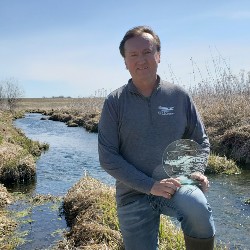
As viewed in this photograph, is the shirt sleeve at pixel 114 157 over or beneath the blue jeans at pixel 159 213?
over

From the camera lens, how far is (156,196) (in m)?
3.03

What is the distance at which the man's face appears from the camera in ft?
9.96

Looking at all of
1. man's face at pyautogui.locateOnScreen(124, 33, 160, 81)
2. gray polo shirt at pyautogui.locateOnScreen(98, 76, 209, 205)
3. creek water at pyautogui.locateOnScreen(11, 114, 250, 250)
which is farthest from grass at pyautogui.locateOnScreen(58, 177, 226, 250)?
man's face at pyautogui.locateOnScreen(124, 33, 160, 81)

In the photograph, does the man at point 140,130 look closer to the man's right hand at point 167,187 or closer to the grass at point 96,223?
the man's right hand at point 167,187

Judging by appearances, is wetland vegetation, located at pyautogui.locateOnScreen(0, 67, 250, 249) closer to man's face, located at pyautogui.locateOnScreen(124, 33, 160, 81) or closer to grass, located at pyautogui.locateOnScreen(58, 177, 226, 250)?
grass, located at pyautogui.locateOnScreen(58, 177, 226, 250)

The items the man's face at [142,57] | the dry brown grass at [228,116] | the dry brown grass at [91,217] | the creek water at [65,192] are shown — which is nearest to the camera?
the man's face at [142,57]

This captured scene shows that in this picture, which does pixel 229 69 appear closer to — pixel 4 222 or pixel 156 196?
pixel 4 222

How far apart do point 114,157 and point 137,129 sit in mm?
284

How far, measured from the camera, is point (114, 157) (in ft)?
9.80

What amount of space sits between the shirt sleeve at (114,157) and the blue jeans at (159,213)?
0.75ft

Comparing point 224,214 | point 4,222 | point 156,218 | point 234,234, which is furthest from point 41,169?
point 156,218

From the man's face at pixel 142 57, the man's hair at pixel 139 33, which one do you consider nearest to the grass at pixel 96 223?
the man's face at pixel 142 57

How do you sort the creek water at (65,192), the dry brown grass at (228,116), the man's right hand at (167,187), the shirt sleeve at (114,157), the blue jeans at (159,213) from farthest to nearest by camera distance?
the dry brown grass at (228,116) < the creek water at (65,192) < the shirt sleeve at (114,157) < the man's right hand at (167,187) < the blue jeans at (159,213)

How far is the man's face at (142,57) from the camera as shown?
3.04m
